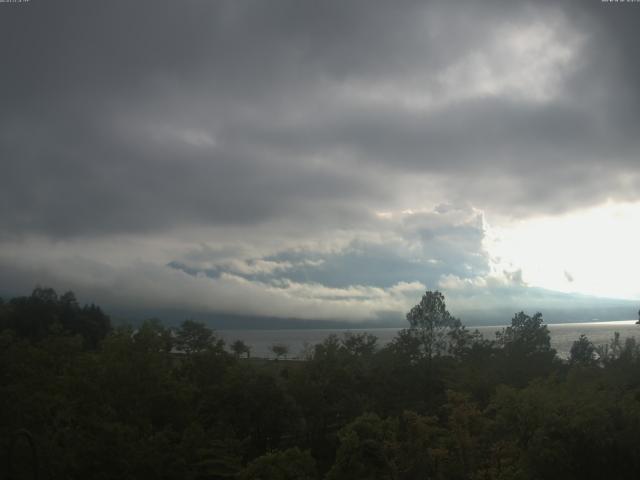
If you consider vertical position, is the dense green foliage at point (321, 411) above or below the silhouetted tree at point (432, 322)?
below

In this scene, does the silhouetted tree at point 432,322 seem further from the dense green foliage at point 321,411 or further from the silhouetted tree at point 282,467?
the silhouetted tree at point 282,467

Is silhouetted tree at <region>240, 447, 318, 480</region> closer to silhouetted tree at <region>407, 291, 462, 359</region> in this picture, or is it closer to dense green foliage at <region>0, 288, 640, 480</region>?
dense green foliage at <region>0, 288, 640, 480</region>

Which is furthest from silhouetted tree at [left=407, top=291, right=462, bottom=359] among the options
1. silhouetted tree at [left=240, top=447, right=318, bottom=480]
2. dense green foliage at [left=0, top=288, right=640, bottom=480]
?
silhouetted tree at [left=240, top=447, right=318, bottom=480]

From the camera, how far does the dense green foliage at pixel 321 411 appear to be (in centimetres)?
2080

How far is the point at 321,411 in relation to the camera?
3294 cm

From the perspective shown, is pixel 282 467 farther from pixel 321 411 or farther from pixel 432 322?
pixel 432 322

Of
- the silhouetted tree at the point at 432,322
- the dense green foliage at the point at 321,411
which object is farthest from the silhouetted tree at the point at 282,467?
the silhouetted tree at the point at 432,322

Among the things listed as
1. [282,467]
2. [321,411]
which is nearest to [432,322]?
[321,411]

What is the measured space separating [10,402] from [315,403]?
16.3m

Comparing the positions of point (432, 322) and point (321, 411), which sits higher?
point (432, 322)

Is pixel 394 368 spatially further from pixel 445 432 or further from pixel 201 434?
pixel 201 434

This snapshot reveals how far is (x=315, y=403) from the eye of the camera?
1304 inches

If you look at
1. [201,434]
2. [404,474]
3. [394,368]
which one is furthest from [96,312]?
[404,474]

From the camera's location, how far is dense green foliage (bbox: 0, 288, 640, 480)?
68.2 feet
